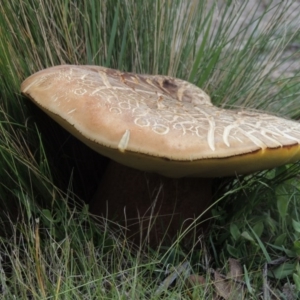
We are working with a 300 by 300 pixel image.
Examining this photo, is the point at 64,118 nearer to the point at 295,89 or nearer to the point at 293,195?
the point at 293,195

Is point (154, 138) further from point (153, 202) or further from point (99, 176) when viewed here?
point (99, 176)

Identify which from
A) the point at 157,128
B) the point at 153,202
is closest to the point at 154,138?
the point at 157,128

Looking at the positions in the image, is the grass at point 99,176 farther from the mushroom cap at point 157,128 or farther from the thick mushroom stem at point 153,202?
the mushroom cap at point 157,128

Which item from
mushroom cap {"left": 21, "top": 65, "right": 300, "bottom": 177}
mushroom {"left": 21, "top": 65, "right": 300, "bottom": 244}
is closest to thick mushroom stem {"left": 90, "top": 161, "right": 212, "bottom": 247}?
mushroom {"left": 21, "top": 65, "right": 300, "bottom": 244}

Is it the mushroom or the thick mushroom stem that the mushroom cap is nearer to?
the mushroom

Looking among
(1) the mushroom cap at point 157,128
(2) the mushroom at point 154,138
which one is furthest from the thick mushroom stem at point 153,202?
(1) the mushroom cap at point 157,128

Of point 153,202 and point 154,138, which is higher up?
point 154,138
